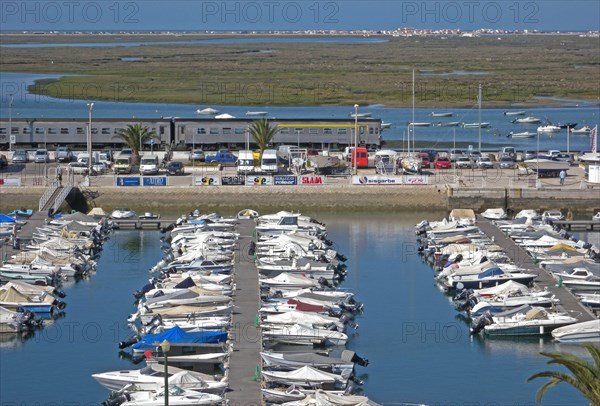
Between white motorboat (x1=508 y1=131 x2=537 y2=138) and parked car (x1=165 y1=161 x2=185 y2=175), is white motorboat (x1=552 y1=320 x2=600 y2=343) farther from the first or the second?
white motorboat (x1=508 y1=131 x2=537 y2=138)

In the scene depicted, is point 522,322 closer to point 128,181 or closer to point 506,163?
point 128,181

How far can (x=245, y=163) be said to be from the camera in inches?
2655

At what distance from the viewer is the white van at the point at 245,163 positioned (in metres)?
66.9

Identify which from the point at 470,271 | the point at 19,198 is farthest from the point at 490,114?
the point at 470,271

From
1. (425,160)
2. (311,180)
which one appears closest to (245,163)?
(311,180)

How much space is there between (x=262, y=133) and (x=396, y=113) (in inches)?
1600

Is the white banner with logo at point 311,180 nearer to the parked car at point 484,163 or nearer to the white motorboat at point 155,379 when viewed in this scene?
the parked car at point 484,163

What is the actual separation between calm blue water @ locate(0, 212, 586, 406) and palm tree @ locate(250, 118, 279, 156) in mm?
21529

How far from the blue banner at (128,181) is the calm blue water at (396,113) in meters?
29.7

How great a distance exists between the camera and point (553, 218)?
5800 centimetres

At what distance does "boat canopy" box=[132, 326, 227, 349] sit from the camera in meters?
36.2

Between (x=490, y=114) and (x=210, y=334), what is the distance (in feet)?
255

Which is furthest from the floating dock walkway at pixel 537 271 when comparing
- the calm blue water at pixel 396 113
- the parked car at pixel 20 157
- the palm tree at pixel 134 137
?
the calm blue water at pixel 396 113

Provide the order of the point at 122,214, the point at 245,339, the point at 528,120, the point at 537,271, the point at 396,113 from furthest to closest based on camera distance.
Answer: the point at 396,113 < the point at 528,120 < the point at 122,214 < the point at 537,271 < the point at 245,339
